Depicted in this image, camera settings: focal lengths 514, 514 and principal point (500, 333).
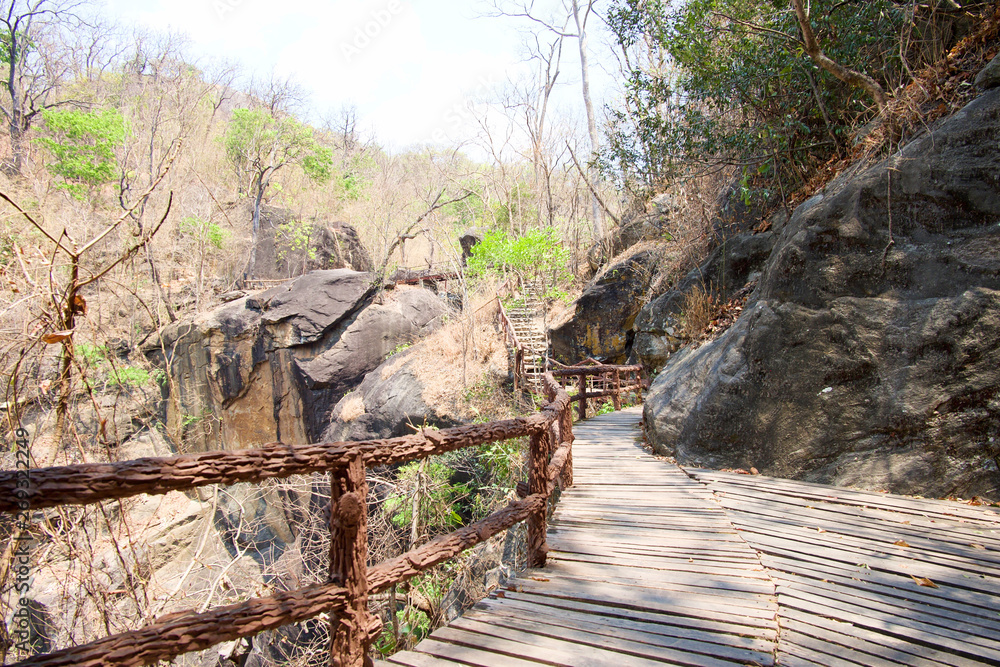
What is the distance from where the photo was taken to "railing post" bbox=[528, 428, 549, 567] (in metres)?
3.36

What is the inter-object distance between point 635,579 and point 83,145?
25.3 m

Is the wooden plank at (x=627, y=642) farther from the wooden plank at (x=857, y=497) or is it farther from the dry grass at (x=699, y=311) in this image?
the dry grass at (x=699, y=311)

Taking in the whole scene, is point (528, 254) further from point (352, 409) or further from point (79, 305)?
point (79, 305)

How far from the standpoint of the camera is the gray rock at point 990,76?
4.86m

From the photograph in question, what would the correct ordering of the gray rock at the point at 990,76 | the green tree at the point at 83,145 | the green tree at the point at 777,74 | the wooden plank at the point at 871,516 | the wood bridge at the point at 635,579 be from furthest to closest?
the green tree at the point at 83,145 → the green tree at the point at 777,74 → the gray rock at the point at 990,76 → the wooden plank at the point at 871,516 → the wood bridge at the point at 635,579

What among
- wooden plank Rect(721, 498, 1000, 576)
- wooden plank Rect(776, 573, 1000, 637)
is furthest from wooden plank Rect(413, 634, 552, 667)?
wooden plank Rect(721, 498, 1000, 576)

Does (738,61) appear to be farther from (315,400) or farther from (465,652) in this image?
(315,400)

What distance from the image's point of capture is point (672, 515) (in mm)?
4301

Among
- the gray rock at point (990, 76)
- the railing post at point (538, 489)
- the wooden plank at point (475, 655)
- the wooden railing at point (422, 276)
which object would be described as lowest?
the wooden plank at point (475, 655)

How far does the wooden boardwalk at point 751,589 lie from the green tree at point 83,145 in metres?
23.1

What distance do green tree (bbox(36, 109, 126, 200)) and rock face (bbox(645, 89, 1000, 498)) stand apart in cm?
2314

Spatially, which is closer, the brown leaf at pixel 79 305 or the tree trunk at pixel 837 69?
the brown leaf at pixel 79 305

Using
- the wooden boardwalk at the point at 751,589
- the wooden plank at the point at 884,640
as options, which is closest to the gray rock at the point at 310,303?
the wooden boardwalk at the point at 751,589

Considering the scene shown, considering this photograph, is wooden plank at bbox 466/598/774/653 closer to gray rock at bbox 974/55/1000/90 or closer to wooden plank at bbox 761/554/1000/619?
wooden plank at bbox 761/554/1000/619
